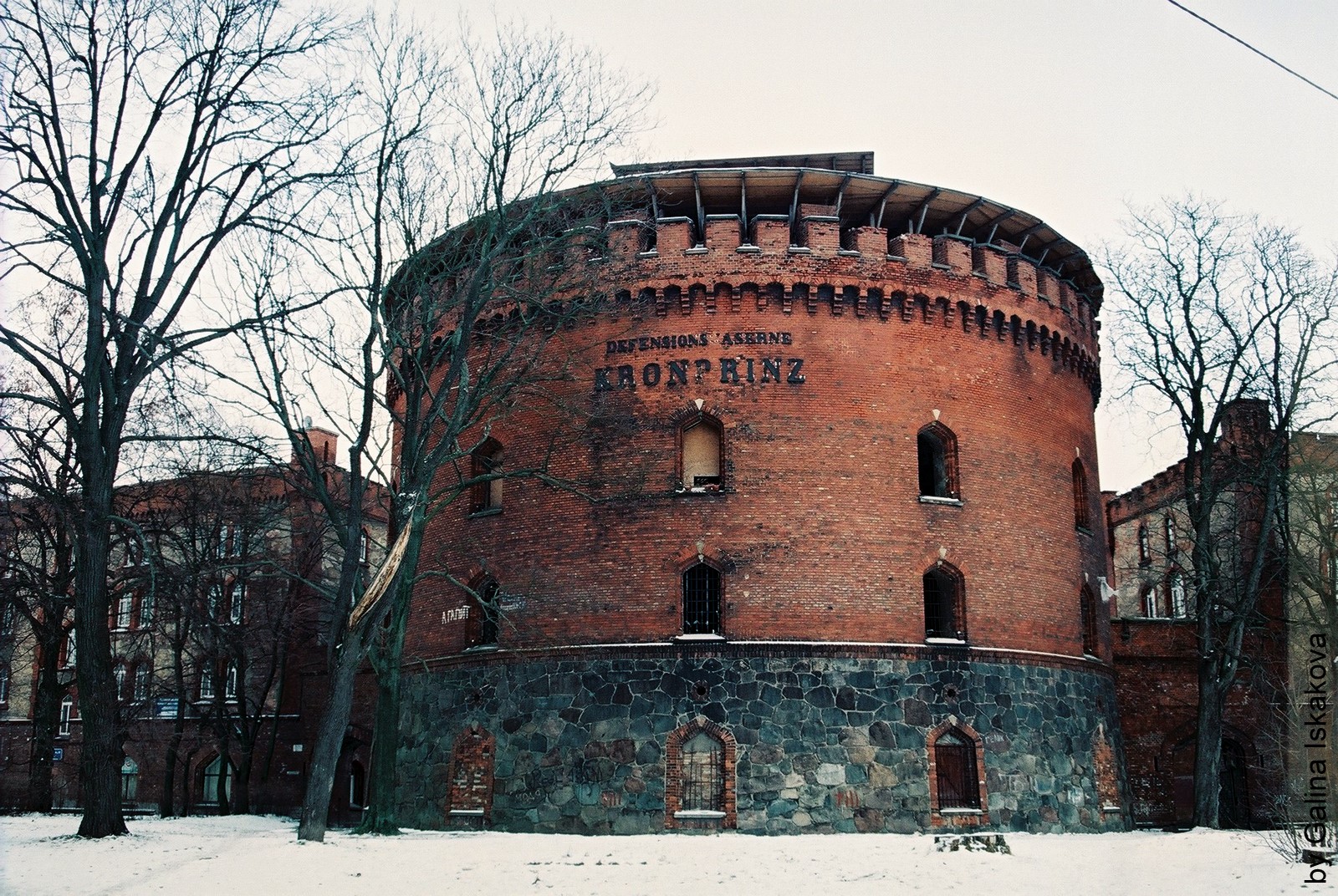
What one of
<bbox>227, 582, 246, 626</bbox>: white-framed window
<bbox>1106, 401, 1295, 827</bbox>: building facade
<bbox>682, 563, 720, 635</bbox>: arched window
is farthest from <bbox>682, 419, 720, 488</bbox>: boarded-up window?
<bbox>227, 582, 246, 626</bbox>: white-framed window

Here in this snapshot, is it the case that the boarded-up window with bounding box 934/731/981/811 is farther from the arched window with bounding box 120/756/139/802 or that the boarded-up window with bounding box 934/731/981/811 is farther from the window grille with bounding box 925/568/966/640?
the arched window with bounding box 120/756/139/802

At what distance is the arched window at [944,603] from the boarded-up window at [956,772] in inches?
63.6

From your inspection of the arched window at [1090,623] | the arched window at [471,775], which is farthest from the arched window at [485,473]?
the arched window at [1090,623]

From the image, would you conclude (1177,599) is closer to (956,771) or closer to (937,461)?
(937,461)

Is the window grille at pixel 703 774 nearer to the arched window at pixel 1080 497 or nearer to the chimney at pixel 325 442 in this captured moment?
the arched window at pixel 1080 497

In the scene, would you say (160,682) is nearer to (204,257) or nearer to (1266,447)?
(204,257)

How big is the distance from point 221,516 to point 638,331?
9477 mm

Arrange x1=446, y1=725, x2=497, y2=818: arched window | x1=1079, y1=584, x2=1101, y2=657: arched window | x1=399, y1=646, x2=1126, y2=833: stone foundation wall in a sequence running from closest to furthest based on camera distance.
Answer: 1. x1=399, y1=646, x2=1126, y2=833: stone foundation wall
2. x1=446, y1=725, x2=497, y2=818: arched window
3. x1=1079, y1=584, x2=1101, y2=657: arched window

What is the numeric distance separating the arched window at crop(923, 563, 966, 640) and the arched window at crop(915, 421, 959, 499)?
1.26 m

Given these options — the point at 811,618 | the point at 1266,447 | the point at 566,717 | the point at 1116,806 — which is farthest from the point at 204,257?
the point at 1266,447

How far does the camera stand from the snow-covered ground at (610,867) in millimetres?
11734

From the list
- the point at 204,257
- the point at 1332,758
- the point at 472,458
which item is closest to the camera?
the point at 1332,758

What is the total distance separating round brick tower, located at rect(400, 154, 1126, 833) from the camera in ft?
59.9

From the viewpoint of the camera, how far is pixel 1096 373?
24.0m
